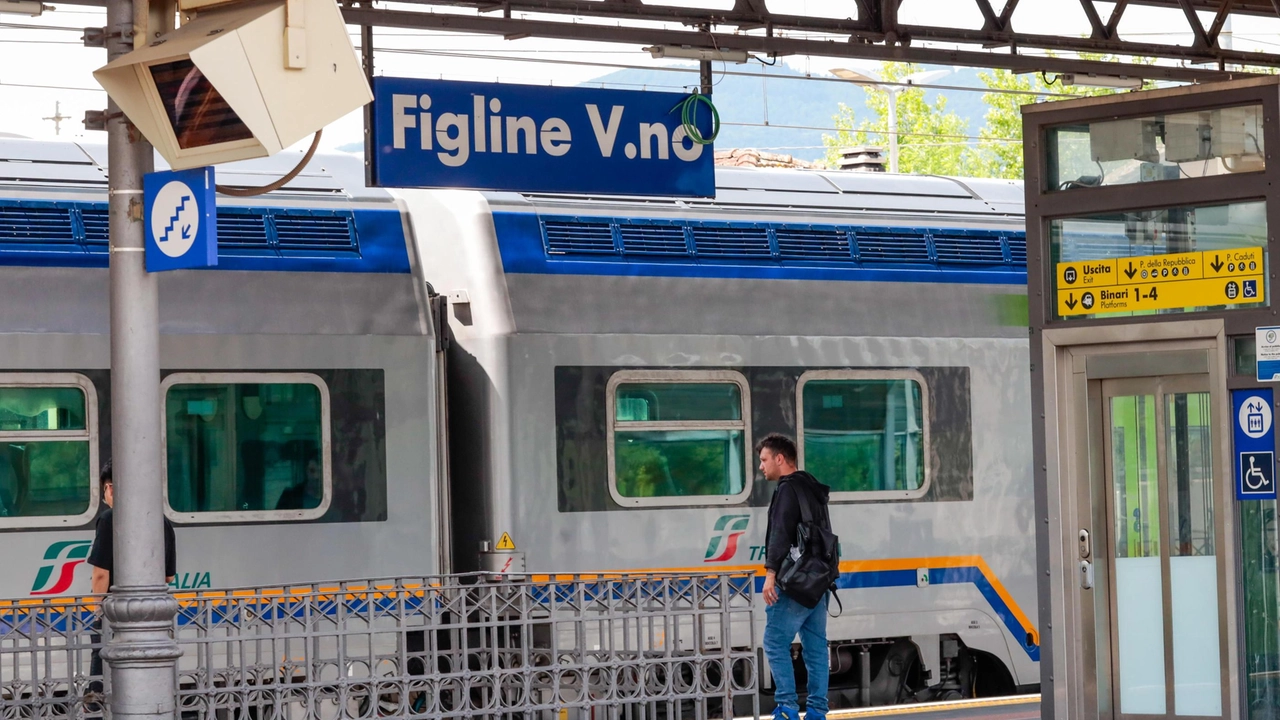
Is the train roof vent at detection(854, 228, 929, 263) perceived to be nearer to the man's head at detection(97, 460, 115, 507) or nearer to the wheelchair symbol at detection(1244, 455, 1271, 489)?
the wheelchair symbol at detection(1244, 455, 1271, 489)

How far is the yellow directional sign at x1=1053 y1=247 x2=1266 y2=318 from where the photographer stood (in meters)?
7.12

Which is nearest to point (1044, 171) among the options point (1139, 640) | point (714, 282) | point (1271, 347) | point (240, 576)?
point (1271, 347)

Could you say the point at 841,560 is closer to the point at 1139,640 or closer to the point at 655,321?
the point at 655,321

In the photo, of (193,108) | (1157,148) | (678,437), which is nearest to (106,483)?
(678,437)

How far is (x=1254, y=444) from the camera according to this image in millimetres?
7117

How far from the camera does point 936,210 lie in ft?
37.2

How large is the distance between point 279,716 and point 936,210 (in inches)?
261

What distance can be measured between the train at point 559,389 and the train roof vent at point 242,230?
2 cm

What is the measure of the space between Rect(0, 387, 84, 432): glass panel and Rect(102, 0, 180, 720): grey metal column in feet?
11.5

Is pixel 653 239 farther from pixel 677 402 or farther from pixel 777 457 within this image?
pixel 777 457

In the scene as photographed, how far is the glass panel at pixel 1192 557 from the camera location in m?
7.38

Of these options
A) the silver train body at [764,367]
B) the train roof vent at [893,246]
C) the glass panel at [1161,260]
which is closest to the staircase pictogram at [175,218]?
the glass panel at [1161,260]

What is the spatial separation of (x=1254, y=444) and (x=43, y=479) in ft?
19.1

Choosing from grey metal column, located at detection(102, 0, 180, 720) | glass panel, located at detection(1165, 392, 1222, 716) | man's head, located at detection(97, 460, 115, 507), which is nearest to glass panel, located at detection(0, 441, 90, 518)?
man's head, located at detection(97, 460, 115, 507)
